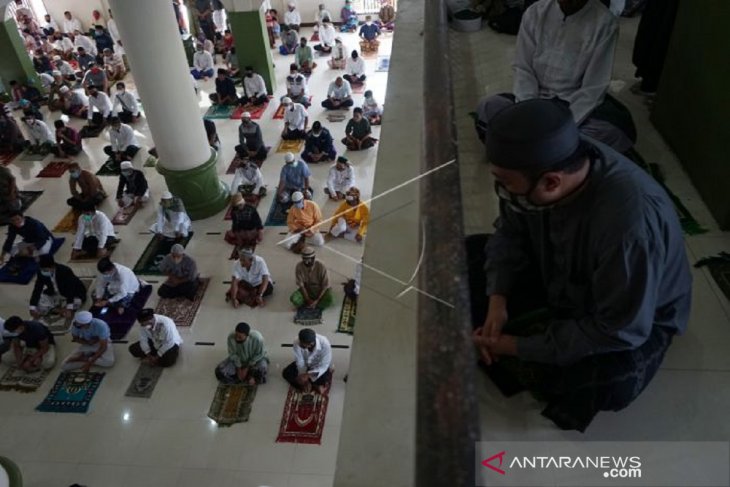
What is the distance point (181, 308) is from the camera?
6.48m

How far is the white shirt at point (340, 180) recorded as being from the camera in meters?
8.06

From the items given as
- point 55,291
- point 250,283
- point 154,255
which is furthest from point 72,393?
point 154,255

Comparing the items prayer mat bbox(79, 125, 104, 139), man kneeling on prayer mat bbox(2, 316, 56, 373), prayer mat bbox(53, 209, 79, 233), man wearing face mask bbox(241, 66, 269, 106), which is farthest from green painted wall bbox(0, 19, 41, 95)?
man kneeling on prayer mat bbox(2, 316, 56, 373)

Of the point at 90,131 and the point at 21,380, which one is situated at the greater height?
the point at 21,380

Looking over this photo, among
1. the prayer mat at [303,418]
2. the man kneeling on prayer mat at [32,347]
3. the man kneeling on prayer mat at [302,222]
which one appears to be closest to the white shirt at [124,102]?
the man kneeling on prayer mat at [302,222]

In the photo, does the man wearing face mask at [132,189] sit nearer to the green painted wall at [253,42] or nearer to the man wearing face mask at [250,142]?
the man wearing face mask at [250,142]

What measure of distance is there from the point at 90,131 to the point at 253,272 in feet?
22.9

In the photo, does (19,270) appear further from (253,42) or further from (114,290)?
(253,42)

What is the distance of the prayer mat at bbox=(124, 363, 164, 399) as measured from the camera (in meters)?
5.52

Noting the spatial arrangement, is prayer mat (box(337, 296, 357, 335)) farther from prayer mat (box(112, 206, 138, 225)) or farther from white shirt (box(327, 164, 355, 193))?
prayer mat (box(112, 206, 138, 225))

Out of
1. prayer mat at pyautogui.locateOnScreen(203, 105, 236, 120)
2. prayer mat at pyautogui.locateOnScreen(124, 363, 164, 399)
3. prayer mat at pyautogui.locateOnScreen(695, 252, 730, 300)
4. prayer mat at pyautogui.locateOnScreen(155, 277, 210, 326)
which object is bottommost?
prayer mat at pyautogui.locateOnScreen(203, 105, 236, 120)

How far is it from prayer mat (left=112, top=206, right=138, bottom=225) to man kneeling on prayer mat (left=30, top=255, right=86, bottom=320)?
167cm

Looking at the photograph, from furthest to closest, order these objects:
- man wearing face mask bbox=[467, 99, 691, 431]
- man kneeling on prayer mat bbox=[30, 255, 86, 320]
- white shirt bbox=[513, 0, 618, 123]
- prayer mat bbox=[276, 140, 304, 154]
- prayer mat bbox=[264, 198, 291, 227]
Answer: prayer mat bbox=[276, 140, 304, 154] < prayer mat bbox=[264, 198, 291, 227] < man kneeling on prayer mat bbox=[30, 255, 86, 320] < white shirt bbox=[513, 0, 618, 123] < man wearing face mask bbox=[467, 99, 691, 431]

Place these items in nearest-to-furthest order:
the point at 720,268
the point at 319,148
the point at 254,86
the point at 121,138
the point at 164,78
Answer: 1. the point at 720,268
2. the point at 164,78
3. the point at 319,148
4. the point at 121,138
5. the point at 254,86
